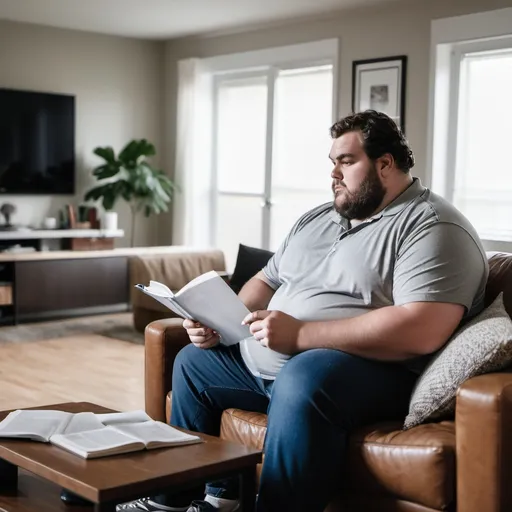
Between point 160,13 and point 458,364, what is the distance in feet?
15.7

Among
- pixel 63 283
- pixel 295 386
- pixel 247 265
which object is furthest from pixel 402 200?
pixel 63 283

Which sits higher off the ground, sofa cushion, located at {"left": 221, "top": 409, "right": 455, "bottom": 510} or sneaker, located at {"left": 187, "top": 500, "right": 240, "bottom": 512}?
sofa cushion, located at {"left": 221, "top": 409, "right": 455, "bottom": 510}

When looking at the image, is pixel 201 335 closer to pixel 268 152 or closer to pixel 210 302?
pixel 210 302

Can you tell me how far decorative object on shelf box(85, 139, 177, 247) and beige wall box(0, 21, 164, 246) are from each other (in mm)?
261

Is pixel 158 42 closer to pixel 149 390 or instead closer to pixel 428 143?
pixel 428 143

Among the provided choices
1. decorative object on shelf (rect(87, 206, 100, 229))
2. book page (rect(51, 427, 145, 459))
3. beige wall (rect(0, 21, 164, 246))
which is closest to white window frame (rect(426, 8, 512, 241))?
decorative object on shelf (rect(87, 206, 100, 229))

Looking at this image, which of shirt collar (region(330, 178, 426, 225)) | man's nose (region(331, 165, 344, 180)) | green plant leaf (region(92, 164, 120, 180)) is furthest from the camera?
green plant leaf (region(92, 164, 120, 180))

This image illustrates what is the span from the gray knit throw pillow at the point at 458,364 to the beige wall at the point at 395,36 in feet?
11.6

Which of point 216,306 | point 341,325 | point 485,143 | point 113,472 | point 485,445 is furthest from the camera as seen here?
point 485,143

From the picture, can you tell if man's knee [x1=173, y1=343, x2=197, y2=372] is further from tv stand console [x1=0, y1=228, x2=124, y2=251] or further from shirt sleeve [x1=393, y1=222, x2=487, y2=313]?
tv stand console [x1=0, y1=228, x2=124, y2=251]

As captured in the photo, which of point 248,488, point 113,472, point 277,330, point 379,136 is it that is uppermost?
point 379,136

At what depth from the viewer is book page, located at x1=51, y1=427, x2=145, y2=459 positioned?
1.79m

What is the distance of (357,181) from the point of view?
7.66 ft

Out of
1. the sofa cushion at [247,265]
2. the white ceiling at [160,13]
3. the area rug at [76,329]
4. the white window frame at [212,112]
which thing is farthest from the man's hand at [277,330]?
the white window frame at [212,112]
